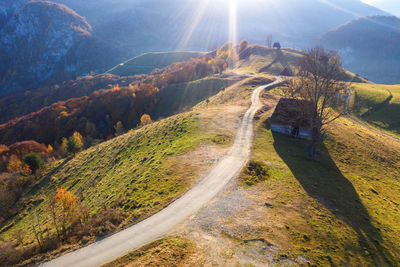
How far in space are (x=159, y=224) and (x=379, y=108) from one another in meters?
81.7

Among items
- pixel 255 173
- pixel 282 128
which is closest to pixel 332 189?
pixel 255 173

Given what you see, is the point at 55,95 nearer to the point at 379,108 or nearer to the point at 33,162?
the point at 33,162

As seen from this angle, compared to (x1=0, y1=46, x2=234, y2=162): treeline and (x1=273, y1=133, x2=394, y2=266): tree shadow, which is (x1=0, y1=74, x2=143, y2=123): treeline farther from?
(x1=273, y1=133, x2=394, y2=266): tree shadow

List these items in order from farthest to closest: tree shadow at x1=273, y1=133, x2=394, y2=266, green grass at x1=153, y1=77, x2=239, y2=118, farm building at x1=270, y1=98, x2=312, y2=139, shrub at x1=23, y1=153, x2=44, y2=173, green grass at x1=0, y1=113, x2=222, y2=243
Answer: green grass at x1=153, y1=77, x2=239, y2=118 < shrub at x1=23, y1=153, x2=44, y2=173 < farm building at x1=270, y1=98, x2=312, y2=139 < green grass at x1=0, y1=113, x2=222, y2=243 < tree shadow at x1=273, y1=133, x2=394, y2=266

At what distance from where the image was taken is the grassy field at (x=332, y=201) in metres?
17.0

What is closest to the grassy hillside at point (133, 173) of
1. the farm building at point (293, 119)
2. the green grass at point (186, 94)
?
the farm building at point (293, 119)

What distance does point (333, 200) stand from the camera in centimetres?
2350

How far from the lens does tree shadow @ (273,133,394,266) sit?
18.1 m

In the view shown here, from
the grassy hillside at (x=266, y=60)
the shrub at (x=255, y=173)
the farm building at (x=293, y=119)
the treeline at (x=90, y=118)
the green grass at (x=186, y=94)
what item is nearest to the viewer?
the shrub at (x=255, y=173)

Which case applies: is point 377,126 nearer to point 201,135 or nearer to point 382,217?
point 382,217

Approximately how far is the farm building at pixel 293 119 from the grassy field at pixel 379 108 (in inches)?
1436

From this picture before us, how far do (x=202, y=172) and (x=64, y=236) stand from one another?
17.3 metres

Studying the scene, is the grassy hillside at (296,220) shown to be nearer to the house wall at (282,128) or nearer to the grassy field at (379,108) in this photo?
Answer: the house wall at (282,128)

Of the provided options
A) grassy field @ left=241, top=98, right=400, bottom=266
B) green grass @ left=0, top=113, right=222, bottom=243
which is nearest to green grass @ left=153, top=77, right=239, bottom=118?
green grass @ left=0, top=113, right=222, bottom=243
